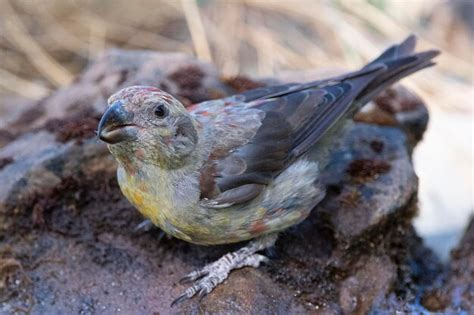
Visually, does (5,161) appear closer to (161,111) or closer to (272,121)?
(161,111)

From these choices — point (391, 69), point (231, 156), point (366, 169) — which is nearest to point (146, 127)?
point (231, 156)

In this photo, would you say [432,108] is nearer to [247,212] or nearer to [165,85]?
[165,85]

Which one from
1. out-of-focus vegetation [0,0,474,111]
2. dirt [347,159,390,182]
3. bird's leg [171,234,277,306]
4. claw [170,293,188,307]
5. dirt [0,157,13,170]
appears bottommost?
out-of-focus vegetation [0,0,474,111]

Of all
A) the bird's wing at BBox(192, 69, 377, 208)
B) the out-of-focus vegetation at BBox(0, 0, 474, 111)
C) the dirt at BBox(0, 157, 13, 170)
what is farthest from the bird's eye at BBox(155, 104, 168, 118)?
the out-of-focus vegetation at BBox(0, 0, 474, 111)

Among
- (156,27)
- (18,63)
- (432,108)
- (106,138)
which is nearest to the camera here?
(106,138)

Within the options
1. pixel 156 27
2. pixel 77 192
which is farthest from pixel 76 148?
pixel 156 27

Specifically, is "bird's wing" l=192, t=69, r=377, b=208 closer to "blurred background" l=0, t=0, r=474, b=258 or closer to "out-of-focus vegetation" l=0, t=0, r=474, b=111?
"blurred background" l=0, t=0, r=474, b=258
